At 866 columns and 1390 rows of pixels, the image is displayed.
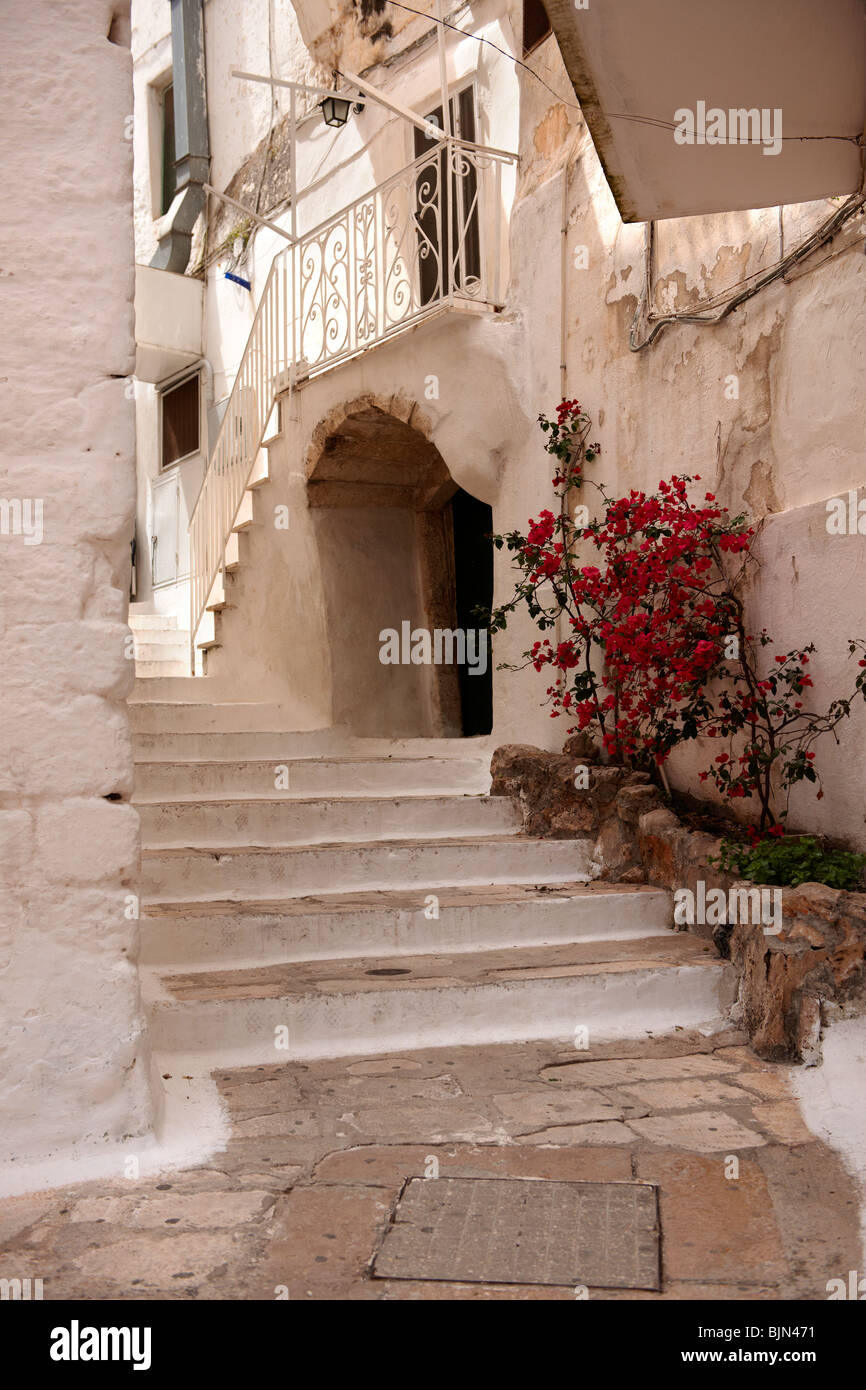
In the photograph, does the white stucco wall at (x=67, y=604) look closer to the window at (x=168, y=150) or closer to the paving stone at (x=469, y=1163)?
the paving stone at (x=469, y=1163)

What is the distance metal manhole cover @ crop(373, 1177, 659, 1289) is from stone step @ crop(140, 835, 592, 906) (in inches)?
88.3

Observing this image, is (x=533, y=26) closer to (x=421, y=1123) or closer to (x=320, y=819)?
(x=320, y=819)

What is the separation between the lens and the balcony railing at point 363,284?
723cm

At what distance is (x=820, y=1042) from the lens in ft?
12.7

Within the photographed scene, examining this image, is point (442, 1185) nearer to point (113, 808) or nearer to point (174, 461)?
point (113, 808)

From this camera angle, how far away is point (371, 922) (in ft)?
15.5

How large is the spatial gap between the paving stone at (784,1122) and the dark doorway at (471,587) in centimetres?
557

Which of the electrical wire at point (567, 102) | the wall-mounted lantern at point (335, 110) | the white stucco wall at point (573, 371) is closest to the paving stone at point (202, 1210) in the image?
the white stucco wall at point (573, 371)

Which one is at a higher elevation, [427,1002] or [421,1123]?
[427,1002]

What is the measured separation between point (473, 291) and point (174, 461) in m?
6.76

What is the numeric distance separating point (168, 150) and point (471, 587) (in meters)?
7.73

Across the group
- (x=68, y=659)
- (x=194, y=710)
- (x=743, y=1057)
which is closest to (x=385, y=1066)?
(x=743, y=1057)

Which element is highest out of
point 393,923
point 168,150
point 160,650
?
point 168,150
